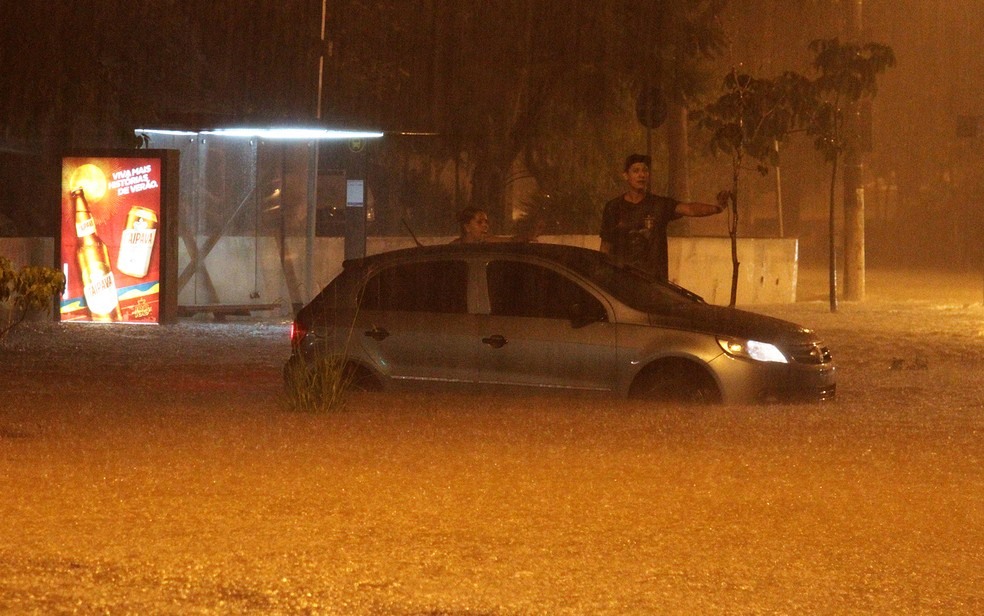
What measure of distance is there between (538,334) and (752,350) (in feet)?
5.22

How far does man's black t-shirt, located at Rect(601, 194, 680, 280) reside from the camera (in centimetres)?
1334

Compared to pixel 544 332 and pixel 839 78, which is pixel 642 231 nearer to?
pixel 544 332

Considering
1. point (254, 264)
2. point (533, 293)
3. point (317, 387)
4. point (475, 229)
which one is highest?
point (475, 229)

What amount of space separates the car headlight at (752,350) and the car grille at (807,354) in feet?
0.33

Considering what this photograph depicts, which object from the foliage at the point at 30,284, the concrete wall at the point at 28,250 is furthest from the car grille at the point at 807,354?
the concrete wall at the point at 28,250

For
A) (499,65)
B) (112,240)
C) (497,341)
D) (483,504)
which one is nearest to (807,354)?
(497,341)

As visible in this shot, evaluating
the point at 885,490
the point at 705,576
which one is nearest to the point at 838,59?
the point at 885,490

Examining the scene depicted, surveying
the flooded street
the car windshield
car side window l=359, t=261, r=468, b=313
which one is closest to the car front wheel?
the flooded street

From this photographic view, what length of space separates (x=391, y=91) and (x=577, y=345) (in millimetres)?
16440

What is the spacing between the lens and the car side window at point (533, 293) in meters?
12.1

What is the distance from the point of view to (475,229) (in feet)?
46.6

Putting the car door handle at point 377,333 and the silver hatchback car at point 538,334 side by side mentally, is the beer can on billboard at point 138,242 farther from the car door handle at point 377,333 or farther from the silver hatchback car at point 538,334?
the car door handle at point 377,333

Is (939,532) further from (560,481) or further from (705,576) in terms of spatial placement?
(560,481)

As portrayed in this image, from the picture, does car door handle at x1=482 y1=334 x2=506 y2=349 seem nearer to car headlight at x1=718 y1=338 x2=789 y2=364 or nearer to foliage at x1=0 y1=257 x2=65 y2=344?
car headlight at x1=718 y1=338 x2=789 y2=364
